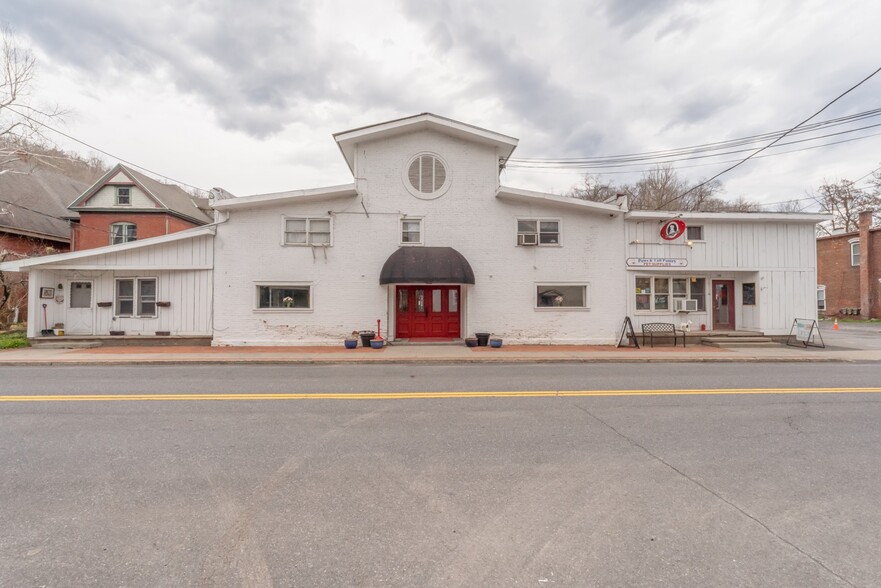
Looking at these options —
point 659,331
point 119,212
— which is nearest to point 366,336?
point 659,331

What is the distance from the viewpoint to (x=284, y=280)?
14.9m

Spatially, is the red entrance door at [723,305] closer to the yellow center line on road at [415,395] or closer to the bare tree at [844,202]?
the yellow center line on road at [415,395]

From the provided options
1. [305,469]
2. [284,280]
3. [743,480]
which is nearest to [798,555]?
[743,480]

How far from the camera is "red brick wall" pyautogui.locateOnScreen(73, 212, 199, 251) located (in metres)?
25.7

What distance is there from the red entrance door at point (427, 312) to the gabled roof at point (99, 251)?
7.56 metres

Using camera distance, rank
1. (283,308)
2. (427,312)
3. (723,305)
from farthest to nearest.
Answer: (723,305) → (427,312) → (283,308)

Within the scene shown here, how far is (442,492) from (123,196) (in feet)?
104

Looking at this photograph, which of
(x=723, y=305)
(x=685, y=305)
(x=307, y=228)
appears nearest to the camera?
(x=307, y=228)

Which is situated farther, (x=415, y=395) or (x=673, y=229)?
(x=673, y=229)

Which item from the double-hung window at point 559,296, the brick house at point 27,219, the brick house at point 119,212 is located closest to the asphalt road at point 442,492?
the double-hung window at point 559,296

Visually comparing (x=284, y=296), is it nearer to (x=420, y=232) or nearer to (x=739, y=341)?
(x=420, y=232)

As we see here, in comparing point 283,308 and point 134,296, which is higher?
point 134,296

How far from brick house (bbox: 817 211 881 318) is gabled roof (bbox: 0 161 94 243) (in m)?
53.6

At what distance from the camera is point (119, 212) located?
2600cm
